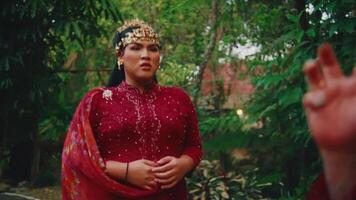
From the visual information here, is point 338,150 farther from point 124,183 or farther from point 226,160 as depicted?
point 226,160

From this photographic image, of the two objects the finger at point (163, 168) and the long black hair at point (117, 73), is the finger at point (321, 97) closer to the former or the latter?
the finger at point (163, 168)

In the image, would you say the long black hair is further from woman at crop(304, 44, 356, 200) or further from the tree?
the tree

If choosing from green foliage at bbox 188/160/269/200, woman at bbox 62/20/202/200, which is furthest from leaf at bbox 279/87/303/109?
woman at bbox 62/20/202/200

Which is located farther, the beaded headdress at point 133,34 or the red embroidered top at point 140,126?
the beaded headdress at point 133,34

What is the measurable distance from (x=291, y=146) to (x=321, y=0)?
6.89 feet

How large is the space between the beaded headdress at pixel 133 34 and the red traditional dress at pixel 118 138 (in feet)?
0.74

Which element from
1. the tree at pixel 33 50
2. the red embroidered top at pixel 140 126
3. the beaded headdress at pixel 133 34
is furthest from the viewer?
the tree at pixel 33 50

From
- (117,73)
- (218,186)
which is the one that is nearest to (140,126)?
(117,73)

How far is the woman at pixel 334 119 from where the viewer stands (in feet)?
3.36

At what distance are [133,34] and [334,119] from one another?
5.12 ft

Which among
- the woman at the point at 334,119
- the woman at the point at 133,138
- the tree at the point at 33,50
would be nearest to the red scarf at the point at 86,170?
the woman at the point at 133,138

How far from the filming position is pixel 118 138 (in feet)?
7.65

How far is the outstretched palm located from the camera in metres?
1.02

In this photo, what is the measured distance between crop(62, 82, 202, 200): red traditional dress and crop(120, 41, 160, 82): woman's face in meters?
0.09
